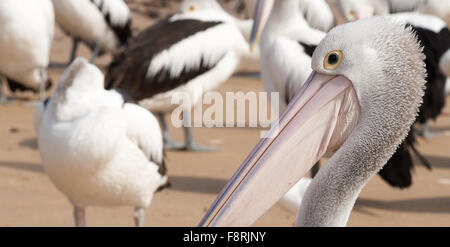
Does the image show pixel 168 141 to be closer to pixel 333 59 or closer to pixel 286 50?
pixel 286 50

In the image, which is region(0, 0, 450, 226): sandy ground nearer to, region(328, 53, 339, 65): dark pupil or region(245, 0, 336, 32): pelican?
region(245, 0, 336, 32): pelican

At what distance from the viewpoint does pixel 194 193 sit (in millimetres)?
5719

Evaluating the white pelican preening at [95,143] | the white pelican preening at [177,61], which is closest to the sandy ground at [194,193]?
the white pelican preening at [177,61]

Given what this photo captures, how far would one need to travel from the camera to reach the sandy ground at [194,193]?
508 centimetres

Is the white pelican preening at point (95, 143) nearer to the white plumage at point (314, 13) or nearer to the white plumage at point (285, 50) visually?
the white plumage at point (285, 50)

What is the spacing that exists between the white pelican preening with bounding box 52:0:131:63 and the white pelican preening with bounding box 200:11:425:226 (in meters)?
8.03

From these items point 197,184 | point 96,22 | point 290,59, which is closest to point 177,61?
point 197,184

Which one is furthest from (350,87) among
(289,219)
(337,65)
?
(289,219)

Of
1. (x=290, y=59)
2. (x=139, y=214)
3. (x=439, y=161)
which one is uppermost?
(x=290, y=59)

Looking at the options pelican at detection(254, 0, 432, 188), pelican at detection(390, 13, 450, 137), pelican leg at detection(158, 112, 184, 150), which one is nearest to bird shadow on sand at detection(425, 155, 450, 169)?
pelican at detection(390, 13, 450, 137)

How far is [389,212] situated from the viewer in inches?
211

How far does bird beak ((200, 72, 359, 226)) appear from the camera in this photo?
7.49 ft

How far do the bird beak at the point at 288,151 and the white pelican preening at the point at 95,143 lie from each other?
177 cm

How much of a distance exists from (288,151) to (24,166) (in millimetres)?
4262
